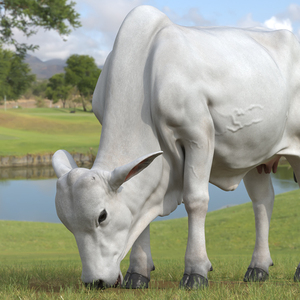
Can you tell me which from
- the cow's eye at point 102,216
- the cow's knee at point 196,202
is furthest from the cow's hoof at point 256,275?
the cow's eye at point 102,216

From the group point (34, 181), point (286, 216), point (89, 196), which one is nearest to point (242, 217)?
point (286, 216)

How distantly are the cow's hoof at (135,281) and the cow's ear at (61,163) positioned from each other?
3.43ft

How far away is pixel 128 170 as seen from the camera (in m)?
2.66

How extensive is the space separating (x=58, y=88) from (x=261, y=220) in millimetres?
71959

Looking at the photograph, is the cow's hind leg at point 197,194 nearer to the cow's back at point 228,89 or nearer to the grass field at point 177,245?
the cow's back at point 228,89

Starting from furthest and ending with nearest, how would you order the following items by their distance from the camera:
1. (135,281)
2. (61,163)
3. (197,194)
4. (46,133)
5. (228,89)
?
(46,133) < (135,281) < (228,89) < (197,194) < (61,163)

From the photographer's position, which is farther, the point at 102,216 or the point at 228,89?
the point at 228,89

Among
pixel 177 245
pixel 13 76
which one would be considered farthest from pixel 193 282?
pixel 13 76

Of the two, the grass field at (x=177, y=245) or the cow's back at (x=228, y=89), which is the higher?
the cow's back at (x=228, y=89)

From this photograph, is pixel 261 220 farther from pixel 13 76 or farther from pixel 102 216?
pixel 13 76

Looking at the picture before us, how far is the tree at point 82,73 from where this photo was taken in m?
65.4

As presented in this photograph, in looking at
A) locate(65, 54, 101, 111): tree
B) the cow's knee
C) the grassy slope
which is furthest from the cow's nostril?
locate(65, 54, 101, 111): tree

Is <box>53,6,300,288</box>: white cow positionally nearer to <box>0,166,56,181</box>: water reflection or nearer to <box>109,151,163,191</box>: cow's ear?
<box>109,151,163,191</box>: cow's ear

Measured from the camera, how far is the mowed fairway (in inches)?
1249
